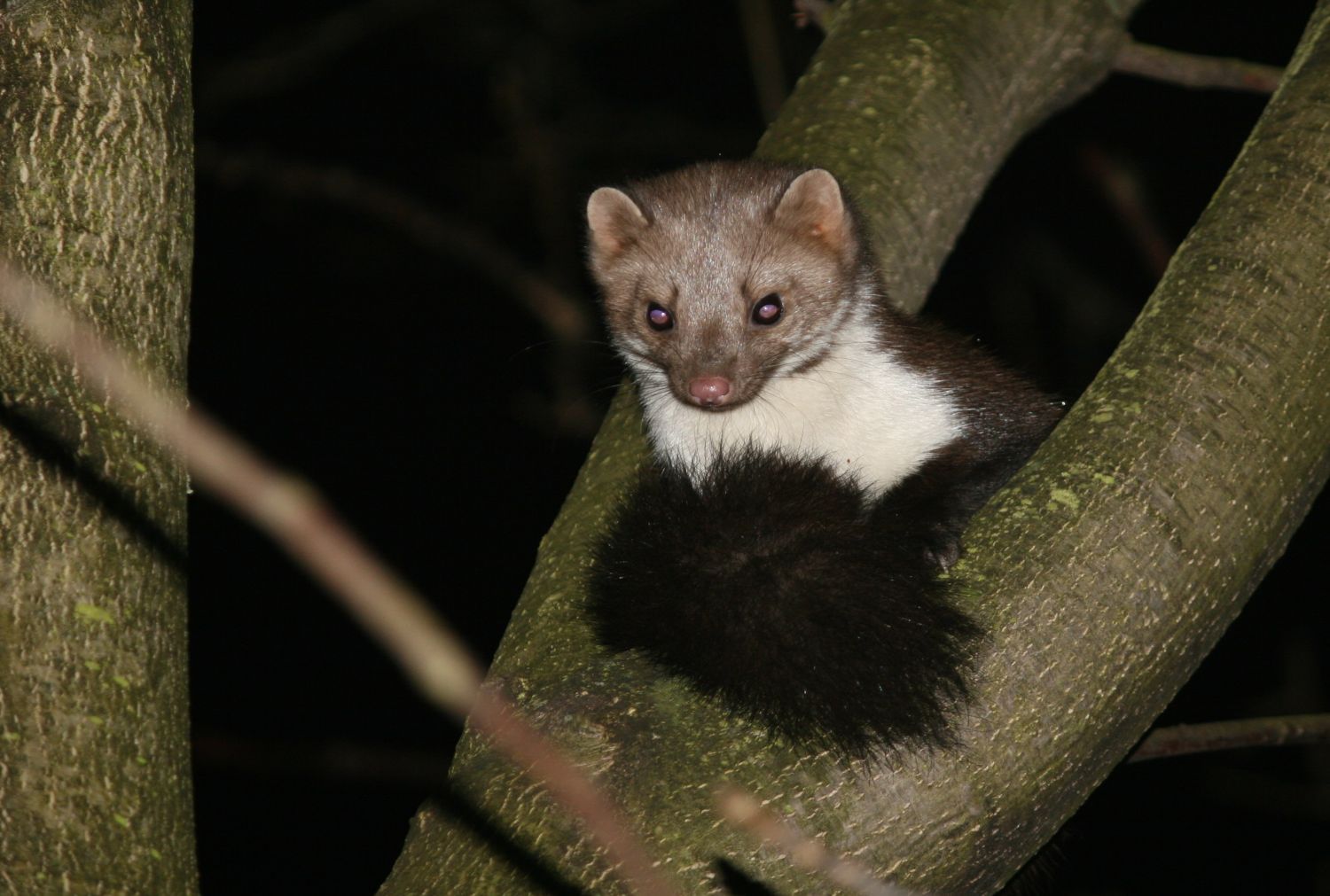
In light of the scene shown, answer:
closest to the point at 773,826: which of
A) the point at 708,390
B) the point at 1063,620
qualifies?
the point at 1063,620

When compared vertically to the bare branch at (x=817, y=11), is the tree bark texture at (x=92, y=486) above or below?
below

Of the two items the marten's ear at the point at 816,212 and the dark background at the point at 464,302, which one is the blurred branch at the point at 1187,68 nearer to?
the marten's ear at the point at 816,212

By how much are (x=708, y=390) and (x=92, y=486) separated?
5.94ft

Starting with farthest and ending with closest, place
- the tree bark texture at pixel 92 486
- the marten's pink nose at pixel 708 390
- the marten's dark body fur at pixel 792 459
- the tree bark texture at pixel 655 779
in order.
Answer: the marten's pink nose at pixel 708 390 → the marten's dark body fur at pixel 792 459 → the tree bark texture at pixel 655 779 → the tree bark texture at pixel 92 486

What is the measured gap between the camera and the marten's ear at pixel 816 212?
149 inches

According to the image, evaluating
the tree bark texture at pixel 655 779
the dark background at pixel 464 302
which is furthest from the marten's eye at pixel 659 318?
the dark background at pixel 464 302

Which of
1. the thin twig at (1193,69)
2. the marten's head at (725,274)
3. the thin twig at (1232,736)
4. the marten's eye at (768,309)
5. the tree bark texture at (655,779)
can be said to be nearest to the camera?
the tree bark texture at (655,779)

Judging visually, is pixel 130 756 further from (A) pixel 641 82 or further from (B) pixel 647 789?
(A) pixel 641 82

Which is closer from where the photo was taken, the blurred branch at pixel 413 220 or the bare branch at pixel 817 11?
the bare branch at pixel 817 11

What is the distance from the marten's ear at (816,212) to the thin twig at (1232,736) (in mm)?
1567

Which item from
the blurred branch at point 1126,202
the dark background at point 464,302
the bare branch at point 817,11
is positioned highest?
the blurred branch at point 1126,202

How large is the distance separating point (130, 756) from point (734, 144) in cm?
690

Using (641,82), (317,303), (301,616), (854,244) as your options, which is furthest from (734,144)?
(854,244)

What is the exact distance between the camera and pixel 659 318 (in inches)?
161
